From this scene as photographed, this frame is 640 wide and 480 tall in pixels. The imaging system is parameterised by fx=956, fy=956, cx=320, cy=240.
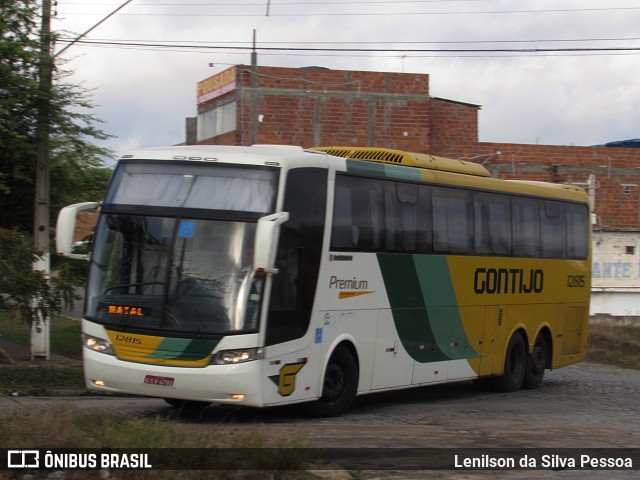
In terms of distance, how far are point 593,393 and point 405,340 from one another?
5763mm

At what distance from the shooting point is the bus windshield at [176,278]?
10594 millimetres

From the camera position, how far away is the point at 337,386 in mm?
12250

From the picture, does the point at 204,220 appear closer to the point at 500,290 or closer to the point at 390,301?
the point at 390,301

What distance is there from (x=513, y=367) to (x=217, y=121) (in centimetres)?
2553

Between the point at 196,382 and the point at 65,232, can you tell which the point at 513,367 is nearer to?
the point at 196,382

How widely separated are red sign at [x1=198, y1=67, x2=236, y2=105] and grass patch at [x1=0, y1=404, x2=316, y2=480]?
31.1 m

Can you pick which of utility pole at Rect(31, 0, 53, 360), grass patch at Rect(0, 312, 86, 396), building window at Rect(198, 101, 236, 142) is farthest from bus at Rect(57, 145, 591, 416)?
building window at Rect(198, 101, 236, 142)

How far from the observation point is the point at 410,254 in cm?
1371

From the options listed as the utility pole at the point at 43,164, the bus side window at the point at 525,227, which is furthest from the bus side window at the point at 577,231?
the utility pole at the point at 43,164

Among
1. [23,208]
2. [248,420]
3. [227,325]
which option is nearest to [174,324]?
[227,325]

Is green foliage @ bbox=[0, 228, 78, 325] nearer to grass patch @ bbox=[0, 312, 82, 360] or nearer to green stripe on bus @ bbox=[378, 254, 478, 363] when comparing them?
grass patch @ bbox=[0, 312, 82, 360]

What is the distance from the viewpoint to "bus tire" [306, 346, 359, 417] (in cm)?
1206

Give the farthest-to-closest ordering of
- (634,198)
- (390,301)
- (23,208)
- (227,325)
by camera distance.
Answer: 1. (634,198)
2. (23,208)
3. (390,301)
4. (227,325)

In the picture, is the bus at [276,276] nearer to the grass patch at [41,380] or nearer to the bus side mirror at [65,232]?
the bus side mirror at [65,232]
